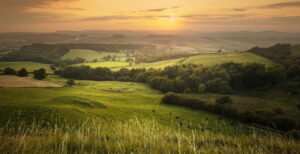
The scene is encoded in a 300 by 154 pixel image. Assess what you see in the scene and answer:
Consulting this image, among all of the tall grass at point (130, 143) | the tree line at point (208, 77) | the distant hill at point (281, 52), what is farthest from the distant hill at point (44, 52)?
the distant hill at point (281, 52)

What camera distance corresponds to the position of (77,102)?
45.4 meters

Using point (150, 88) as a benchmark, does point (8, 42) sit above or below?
above

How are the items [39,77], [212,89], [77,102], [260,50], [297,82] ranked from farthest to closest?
1. [260,50]
2. [212,89]
3. [297,82]
4. [39,77]
5. [77,102]

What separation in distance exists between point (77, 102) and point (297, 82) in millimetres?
94660

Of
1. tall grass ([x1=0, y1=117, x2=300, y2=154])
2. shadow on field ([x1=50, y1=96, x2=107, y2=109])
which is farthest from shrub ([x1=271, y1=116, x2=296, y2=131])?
tall grass ([x1=0, y1=117, x2=300, y2=154])

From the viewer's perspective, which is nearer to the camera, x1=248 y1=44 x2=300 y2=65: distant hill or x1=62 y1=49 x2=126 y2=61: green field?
x1=248 y1=44 x2=300 y2=65: distant hill

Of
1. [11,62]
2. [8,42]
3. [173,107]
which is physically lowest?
[173,107]

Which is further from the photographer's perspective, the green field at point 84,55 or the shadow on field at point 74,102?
the green field at point 84,55

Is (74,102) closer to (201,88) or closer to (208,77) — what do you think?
(201,88)

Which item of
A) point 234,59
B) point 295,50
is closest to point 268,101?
point 234,59

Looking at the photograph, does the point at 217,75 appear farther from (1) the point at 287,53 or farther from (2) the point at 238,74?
(1) the point at 287,53

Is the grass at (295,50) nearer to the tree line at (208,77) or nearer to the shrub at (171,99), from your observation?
the tree line at (208,77)

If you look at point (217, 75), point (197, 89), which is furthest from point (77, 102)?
point (217, 75)

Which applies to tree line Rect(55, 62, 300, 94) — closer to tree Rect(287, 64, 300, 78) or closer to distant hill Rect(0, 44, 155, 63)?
tree Rect(287, 64, 300, 78)
